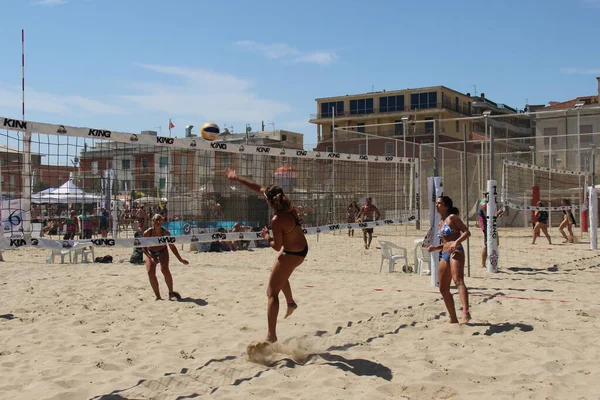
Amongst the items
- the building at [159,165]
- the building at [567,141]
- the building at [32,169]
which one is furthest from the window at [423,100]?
the building at [32,169]

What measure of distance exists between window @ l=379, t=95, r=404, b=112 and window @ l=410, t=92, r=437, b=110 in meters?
0.97

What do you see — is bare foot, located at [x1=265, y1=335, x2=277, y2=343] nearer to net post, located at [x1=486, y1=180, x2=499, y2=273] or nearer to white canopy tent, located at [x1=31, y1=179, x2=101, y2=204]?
white canopy tent, located at [x1=31, y1=179, x2=101, y2=204]

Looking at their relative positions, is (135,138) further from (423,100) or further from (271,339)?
(423,100)

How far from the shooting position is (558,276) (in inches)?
392

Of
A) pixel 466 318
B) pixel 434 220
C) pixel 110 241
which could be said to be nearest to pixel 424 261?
pixel 434 220

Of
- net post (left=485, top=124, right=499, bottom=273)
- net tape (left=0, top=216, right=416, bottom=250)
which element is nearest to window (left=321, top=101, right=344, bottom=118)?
net post (left=485, top=124, right=499, bottom=273)

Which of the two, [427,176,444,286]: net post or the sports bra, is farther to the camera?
[427,176,444,286]: net post

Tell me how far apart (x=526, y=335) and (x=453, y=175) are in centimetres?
2049

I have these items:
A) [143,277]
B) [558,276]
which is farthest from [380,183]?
[143,277]

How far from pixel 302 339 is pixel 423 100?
165ft

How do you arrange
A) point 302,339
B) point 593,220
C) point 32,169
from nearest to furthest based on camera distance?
point 302,339, point 32,169, point 593,220

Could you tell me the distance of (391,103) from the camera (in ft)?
179

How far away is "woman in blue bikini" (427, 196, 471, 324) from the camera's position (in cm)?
618

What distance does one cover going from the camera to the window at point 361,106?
55.6 meters
